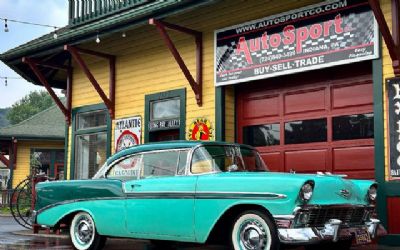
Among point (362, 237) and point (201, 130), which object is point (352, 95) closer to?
point (201, 130)

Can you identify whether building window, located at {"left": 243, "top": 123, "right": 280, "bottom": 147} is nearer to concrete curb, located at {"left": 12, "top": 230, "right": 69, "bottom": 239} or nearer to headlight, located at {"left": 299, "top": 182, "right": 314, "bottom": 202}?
concrete curb, located at {"left": 12, "top": 230, "right": 69, "bottom": 239}

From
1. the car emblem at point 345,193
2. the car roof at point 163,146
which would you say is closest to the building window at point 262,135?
the car roof at point 163,146

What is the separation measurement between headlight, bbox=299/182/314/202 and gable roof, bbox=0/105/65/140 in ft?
77.2

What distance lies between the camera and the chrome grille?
6418 millimetres

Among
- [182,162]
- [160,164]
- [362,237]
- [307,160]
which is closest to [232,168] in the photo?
[182,162]

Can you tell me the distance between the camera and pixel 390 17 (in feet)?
30.6

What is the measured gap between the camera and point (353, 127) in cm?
1021

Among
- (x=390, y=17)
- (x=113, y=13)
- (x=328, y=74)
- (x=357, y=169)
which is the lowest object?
(x=357, y=169)

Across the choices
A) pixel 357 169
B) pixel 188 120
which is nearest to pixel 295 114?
pixel 357 169

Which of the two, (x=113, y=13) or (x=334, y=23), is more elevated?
(x=113, y=13)

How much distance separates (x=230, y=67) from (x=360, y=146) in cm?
315

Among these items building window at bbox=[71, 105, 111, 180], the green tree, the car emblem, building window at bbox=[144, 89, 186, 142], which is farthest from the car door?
the green tree

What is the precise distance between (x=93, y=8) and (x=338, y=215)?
9639 mm

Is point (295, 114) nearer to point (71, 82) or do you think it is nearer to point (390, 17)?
point (390, 17)
